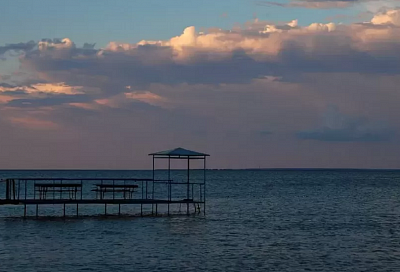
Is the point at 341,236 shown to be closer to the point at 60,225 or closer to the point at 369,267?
the point at 369,267

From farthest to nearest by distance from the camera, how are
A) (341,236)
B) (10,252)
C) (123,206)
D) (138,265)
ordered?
(123,206) → (341,236) → (10,252) → (138,265)

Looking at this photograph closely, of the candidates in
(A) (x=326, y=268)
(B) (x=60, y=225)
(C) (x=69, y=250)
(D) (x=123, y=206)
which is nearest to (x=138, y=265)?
(C) (x=69, y=250)

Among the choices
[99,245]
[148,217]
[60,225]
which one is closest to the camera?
[99,245]

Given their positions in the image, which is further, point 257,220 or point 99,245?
point 257,220

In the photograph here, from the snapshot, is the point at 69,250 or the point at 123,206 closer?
the point at 69,250

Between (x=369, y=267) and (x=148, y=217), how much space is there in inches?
736

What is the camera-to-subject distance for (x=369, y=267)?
2356 centimetres

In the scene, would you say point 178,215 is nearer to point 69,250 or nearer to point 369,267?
point 69,250

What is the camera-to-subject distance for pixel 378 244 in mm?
29844

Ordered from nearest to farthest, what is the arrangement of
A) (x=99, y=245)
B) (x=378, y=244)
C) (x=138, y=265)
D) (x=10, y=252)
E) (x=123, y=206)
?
(x=138, y=265) < (x=10, y=252) < (x=99, y=245) < (x=378, y=244) < (x=123, y=206)

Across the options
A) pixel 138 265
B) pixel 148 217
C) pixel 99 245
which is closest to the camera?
pixel 138 265

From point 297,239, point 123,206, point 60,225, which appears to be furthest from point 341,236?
point 123,206

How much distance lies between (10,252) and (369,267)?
13.1 m

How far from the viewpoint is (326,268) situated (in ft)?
76.2
